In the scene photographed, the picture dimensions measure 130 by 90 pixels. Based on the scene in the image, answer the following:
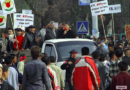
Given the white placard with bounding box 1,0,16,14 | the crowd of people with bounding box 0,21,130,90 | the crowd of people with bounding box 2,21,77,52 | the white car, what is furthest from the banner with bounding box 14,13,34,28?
the crowd of people with bounding box 0,21,130,90

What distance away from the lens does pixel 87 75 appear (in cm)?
694

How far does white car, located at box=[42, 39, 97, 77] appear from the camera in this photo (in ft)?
35.3

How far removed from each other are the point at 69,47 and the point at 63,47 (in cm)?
19

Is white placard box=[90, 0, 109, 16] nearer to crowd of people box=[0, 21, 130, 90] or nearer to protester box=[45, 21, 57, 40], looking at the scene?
protester box=[45, 21, 57, 40]

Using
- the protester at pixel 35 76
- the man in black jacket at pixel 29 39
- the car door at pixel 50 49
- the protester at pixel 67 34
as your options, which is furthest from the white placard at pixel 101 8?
the protester at pixel 35 76

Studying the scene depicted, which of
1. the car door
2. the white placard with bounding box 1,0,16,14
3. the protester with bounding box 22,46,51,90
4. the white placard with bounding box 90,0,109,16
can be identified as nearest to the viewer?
the protester with bounding box 22,46,51,90

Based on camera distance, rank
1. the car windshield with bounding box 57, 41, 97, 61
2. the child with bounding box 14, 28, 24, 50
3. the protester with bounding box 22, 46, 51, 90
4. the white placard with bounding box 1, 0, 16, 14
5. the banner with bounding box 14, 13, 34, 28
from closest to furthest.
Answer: the protester with bounding box 22, 46, 51, 90 → the car windshield with bounding box 57, 41, 97, 61 → the child with bounding box 14, 28, 24, 50 → the white placard with bounding box 1, 0, 16, 14 → the banner with bounding box 14, 13, 34, 28

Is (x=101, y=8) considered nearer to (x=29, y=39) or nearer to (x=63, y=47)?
(x=29, y=39)

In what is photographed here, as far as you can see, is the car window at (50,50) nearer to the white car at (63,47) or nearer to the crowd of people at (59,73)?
the white car at (63,47)

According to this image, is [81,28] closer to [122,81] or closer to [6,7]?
[6,7]

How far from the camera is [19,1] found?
28094 millimetres

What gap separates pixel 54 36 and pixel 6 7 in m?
2.47

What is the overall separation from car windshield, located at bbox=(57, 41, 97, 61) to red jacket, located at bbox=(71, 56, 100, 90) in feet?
11.6

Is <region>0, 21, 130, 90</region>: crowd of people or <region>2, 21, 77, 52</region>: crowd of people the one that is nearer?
<region>0, 21, 130, 90</region>: crowd of people
